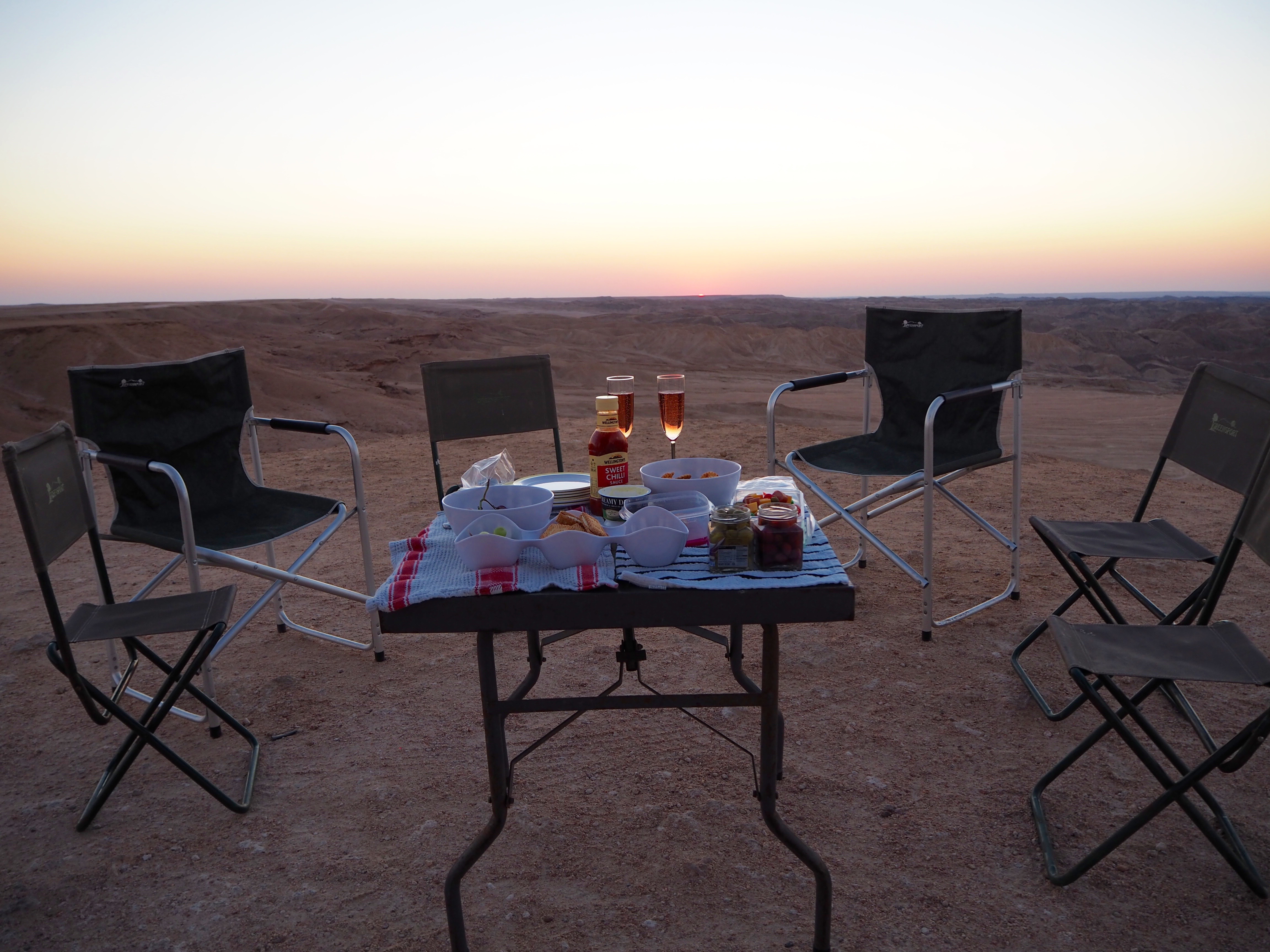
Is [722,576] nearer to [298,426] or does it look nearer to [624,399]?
[624,399]

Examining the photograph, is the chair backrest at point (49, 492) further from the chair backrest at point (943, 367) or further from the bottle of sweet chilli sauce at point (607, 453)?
the chair backrest at point (943, 367)

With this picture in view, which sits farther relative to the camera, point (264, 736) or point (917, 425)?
point (917, 425)

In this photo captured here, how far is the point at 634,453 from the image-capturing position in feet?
20.2

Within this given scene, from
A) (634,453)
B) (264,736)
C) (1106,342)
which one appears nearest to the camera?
(264,736)

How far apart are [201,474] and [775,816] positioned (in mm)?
2464

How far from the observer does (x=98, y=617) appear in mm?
2221

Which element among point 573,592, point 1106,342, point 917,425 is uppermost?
point 573,592

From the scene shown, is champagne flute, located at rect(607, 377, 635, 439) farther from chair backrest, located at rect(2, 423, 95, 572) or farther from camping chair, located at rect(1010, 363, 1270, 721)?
chair backrest, located at rect(2, 423, 95, 572)

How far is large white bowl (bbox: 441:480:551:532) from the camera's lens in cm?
162

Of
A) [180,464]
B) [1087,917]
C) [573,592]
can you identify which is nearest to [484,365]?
[180,464]

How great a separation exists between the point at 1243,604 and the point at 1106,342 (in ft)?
74.2

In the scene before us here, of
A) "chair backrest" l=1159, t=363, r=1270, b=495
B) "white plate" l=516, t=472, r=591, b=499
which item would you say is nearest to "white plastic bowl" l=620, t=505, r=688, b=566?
"white plate" l=516, t=472, r=591, b=499

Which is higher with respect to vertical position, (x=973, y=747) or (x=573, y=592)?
(x=573, y=592)

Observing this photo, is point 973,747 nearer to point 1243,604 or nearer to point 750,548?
point 750,548
